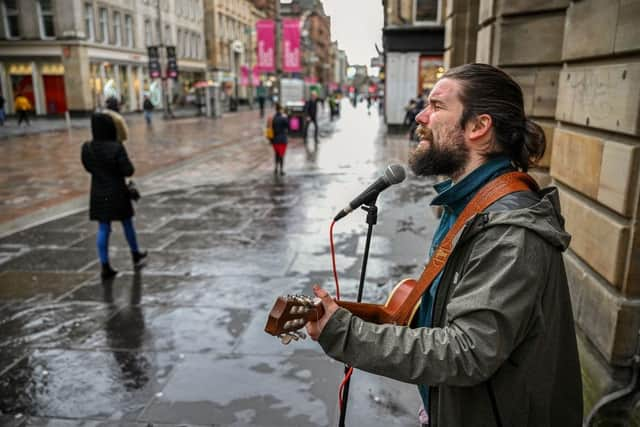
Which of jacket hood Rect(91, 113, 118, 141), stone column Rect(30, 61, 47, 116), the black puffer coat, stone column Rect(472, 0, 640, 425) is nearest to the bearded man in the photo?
stone column Rect(472, 0, 640, 425)

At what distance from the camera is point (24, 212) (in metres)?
9.34

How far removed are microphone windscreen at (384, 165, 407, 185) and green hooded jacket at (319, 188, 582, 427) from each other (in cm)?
59

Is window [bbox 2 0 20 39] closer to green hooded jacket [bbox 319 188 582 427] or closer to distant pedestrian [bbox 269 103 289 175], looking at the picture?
distant pedestrian [bbox 269 103 289 175]

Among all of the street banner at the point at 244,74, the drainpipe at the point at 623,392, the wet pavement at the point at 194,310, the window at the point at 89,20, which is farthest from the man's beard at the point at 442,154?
the street banner at the point at 244,74

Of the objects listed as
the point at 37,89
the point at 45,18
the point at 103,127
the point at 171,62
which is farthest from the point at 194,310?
the point at 45,18

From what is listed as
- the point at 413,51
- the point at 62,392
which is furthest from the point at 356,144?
the point at 62,392

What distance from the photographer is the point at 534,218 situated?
1424 mm

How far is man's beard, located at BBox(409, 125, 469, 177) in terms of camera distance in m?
1.65

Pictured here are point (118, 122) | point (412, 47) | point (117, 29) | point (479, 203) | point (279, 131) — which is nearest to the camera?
point (479, 203)

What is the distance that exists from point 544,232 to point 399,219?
7450 millimetres

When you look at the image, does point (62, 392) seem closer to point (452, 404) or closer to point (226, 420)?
point (226, 420)

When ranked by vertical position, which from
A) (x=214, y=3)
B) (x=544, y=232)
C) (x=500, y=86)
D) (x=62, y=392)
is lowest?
(x=62, y=392)

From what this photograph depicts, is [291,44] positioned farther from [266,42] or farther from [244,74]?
[244,74]

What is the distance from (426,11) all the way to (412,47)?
1.57m
